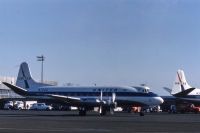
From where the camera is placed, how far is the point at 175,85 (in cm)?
10162

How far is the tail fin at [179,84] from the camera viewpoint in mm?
100556

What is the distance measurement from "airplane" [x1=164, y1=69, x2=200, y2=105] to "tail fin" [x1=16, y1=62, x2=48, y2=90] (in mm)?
32391

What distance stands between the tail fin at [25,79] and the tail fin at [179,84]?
35675 mm

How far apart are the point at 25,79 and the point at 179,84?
3829 cm

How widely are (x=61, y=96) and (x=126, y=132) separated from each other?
3596 centimetres

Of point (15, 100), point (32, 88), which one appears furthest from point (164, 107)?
point (32, 88)

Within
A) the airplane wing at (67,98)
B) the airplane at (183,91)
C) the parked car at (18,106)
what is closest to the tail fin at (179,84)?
the airplane at (183,91)

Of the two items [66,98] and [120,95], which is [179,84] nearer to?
[120,95]

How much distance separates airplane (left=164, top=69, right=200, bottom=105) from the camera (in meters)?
93.7

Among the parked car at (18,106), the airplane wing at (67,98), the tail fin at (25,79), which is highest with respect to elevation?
the tail fin at (25,79)

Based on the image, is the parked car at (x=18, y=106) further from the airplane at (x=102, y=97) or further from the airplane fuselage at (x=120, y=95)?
the airplane fuselage at (x=120, y=95)

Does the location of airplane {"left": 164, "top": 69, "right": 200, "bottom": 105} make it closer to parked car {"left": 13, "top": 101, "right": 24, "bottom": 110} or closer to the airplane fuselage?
the airplane fuselage

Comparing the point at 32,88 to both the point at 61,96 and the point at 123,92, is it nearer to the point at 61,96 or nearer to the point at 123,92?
the point at 61,96

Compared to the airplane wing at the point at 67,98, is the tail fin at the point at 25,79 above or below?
above
